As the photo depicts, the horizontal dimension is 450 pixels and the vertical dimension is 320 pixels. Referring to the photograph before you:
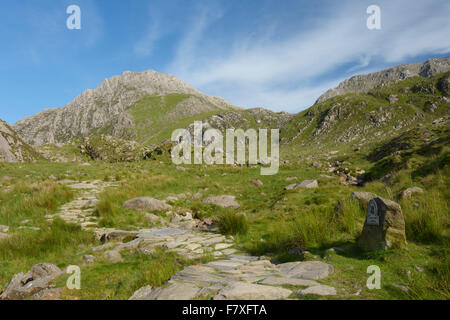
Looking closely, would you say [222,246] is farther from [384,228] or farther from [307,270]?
[384,228]

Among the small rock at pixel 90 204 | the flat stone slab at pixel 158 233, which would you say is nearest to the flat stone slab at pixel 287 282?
the flat stone slab at pixel 158 233

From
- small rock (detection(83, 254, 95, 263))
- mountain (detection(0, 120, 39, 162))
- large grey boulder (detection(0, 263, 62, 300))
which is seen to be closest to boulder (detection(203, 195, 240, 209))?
small rock (detection(83, 254, 95, 263))

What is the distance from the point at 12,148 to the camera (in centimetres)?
2769

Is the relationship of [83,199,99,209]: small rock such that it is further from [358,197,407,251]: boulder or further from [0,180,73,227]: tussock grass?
[358,197,407,251]: boulder

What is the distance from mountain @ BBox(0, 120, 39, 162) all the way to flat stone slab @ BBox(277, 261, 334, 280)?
3253cm

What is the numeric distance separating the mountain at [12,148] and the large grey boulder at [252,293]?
32440 millimetres

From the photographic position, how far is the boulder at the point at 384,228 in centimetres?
488

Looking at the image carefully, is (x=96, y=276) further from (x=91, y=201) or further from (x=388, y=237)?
(x=91, y=201)

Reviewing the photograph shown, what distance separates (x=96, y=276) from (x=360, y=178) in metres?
23.6

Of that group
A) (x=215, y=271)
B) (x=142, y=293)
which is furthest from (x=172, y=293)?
(x=215, y=271)

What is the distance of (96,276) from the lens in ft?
15.5

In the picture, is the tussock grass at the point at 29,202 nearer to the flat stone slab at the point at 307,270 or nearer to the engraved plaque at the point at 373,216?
the flat stone slab at the point at 307,270

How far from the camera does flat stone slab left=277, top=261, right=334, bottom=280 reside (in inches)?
159
